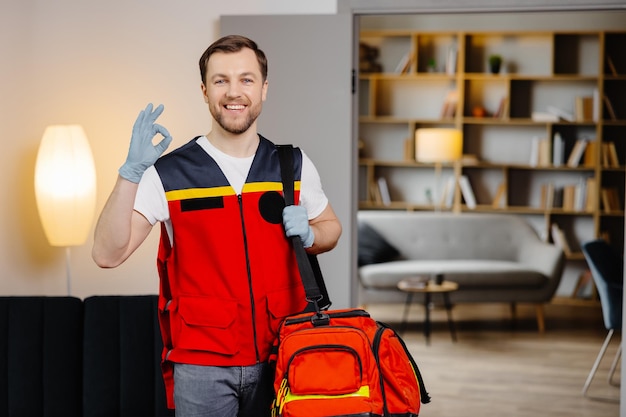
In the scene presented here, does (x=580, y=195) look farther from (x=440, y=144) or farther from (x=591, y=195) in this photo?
(x=440, y=144)

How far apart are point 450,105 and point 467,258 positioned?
1581 millimetres

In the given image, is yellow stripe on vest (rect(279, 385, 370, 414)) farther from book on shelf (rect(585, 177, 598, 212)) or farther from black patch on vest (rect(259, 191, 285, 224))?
book on shelf (rect(585, 177, 598, 212))

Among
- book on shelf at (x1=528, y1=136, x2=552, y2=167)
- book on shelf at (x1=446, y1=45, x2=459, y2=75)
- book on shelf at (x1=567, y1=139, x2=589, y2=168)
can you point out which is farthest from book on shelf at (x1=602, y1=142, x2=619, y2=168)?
book on shelf at (x1=446, y1=45, x2=459, y2=75)

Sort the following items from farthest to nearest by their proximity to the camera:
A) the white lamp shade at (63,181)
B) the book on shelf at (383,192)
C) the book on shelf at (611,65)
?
the book on shelf at (383,192) → the book on shelf at (611,65) → the white lamp shade at (63,181)

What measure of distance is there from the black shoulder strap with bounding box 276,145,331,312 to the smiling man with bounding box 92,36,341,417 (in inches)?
1.1

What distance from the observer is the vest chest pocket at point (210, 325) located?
6.79ft

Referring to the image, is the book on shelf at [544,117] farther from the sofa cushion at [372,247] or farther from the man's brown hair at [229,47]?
the man's brown hair at [229,47]

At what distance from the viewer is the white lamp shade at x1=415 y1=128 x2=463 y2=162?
25.7 feet

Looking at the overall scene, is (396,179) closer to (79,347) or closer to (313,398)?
(79,347)

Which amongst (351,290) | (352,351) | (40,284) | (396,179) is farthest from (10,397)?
(396,179)

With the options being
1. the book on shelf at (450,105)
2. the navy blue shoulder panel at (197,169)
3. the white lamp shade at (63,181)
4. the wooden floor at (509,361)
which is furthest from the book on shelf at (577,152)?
the navy blue shoulder panel at (197,169)

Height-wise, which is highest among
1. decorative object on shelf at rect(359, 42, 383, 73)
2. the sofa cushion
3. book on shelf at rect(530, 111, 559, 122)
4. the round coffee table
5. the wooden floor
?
decorative object on shelf at rect(359, 42, 383, 73)

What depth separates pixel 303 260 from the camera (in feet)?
6.95

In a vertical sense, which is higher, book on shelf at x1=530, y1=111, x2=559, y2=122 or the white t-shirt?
book on shelf at x1=530, y1=111, x2=559, y2=122
